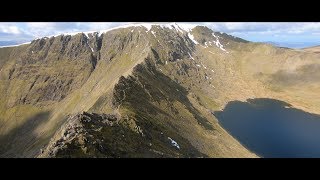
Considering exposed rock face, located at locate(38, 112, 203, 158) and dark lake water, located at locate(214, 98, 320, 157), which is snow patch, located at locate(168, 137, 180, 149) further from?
dark lake water, located at locate(214, 98, 320, 157)

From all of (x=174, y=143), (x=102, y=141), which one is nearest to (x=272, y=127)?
(x=174, y=143)

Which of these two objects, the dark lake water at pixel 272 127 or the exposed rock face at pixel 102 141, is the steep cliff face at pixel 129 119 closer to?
the exposed rock face at pixel 102 141

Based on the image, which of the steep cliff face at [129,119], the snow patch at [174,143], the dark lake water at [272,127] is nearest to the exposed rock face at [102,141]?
the steep cliff face at [129,119]

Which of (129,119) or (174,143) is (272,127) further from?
(129,119)

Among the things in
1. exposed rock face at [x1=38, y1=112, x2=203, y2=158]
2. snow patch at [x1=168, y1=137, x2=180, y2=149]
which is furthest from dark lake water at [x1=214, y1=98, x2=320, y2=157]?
exposed rock face at [x1=38, y1=112, x2=203, y2=158]
